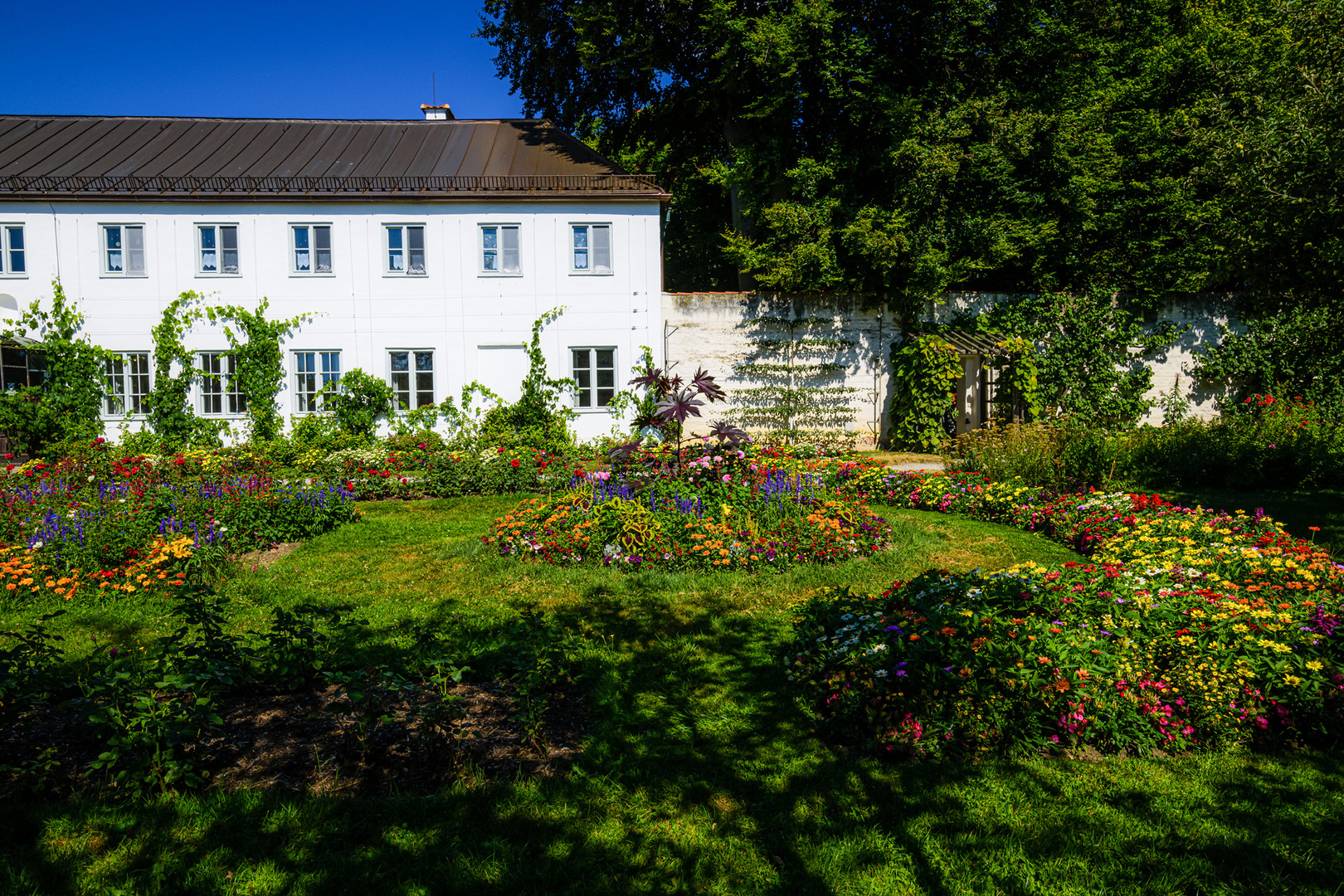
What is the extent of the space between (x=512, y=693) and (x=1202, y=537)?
6011 millimetres

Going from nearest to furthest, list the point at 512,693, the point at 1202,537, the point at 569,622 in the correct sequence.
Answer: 1. the point at 512,693
2. the point at 569,622
3. the point at 1202,537

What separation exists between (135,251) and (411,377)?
251 inches

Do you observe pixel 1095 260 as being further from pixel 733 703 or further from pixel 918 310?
pixel 733 703

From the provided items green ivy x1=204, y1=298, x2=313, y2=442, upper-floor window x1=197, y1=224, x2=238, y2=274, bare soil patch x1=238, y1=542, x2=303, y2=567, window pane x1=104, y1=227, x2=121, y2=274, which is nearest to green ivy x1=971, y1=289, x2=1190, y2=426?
bare soil patch x1=238, y1=542, x2=303, y2=567

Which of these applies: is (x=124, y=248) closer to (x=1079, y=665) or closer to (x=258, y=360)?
(x=258, y=360)

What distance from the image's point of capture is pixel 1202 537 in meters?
6.62

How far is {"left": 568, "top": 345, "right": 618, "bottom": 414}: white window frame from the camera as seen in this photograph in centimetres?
1686

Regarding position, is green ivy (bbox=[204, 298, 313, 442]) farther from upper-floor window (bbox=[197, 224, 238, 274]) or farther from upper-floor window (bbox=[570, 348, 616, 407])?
upper-floor window (bbox=[570, 348, 616, 407])

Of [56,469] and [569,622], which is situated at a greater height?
[56,469]

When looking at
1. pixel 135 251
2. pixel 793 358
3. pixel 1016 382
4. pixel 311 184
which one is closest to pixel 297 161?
pixel 311 184

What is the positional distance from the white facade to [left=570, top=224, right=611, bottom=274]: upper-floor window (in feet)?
0.24

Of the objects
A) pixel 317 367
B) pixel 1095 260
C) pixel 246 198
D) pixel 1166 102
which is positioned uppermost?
pixel 1166 102

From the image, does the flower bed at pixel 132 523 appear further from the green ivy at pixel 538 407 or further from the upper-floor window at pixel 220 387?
the green ivy at pixel 538 407

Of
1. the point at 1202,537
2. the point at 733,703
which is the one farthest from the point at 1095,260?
the point at 733,703
